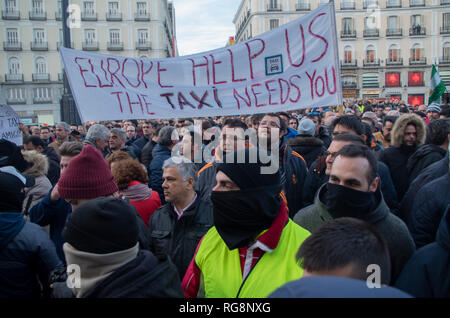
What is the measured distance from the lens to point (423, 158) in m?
3.59

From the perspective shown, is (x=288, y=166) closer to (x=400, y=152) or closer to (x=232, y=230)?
(x=400, y=152)

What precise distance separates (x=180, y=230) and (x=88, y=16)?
4596 cm

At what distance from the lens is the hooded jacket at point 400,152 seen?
3.88 metres

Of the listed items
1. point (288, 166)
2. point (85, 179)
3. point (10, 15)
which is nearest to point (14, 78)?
point (10, 15)

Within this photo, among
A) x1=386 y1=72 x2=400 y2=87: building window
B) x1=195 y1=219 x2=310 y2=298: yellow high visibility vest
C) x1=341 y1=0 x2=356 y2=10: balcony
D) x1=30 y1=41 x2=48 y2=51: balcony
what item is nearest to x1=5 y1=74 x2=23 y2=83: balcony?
x1=30 y1=41 x2=48 y2=51: balcony

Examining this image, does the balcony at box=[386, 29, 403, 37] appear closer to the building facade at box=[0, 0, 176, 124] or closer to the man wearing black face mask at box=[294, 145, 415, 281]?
the building facade at box=[0, 0, 176, 124]

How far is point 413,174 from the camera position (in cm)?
364

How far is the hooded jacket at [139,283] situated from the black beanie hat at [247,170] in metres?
0.57

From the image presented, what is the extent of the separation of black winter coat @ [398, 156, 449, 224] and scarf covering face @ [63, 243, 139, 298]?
2307mm

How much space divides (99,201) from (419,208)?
6.57 feet

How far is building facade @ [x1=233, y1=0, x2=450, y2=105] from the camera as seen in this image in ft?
145

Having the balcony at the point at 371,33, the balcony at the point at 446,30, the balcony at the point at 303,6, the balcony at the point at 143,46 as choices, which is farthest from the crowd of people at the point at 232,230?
the balcony at the point at 446,30

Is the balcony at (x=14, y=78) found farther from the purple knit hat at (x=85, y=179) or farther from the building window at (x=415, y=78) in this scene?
the purple knit hat at (x=85, y=179)
